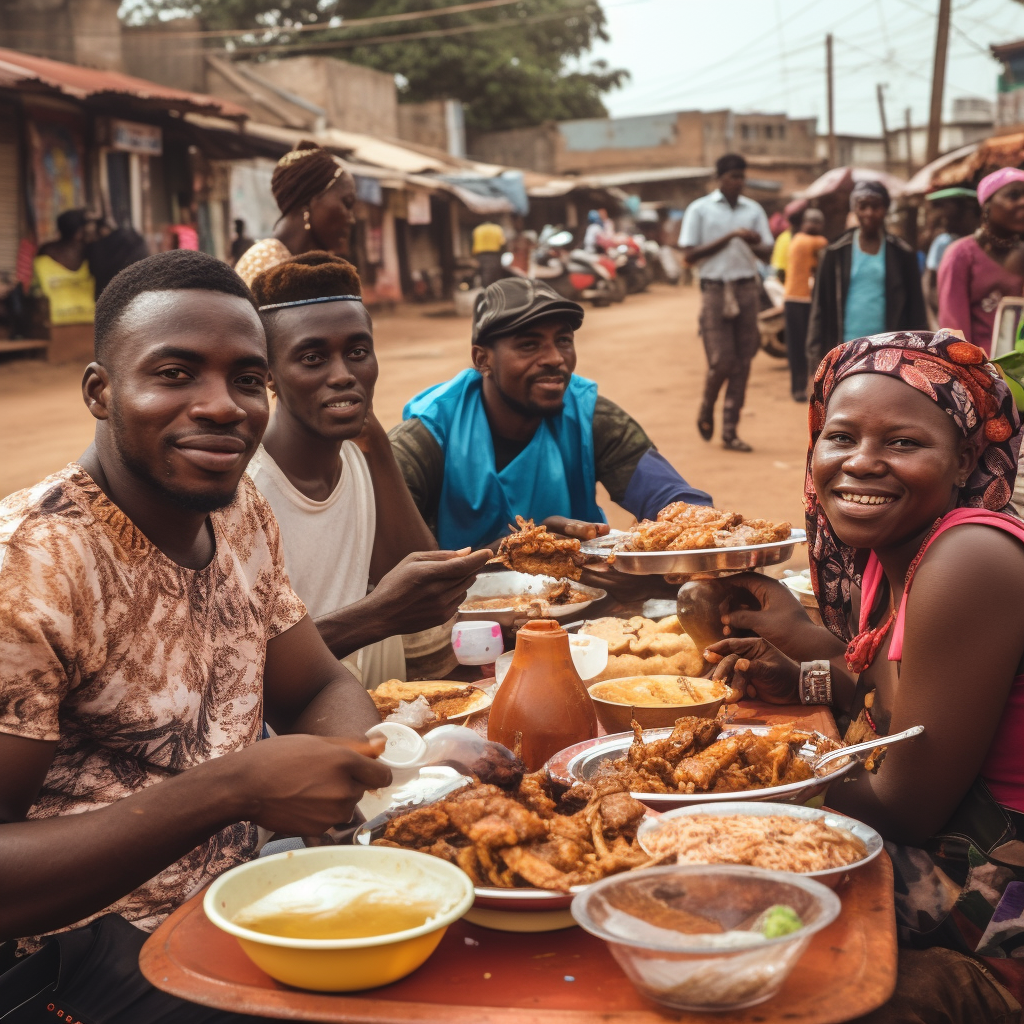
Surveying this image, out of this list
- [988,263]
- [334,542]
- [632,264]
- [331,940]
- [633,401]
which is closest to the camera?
[331,940]

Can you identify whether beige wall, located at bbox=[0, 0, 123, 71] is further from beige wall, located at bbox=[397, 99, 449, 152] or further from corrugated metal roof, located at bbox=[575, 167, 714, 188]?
corrugated metal roof, located at bbox=[575, 167, 714, 188]

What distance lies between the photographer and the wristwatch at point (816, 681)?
258 cm

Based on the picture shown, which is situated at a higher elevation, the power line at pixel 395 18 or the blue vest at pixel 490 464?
the power line at pixel 395 18

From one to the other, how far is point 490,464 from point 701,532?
1629 mm

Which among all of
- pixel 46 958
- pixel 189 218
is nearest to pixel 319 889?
pixel 46 958

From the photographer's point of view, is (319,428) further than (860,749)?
Yes

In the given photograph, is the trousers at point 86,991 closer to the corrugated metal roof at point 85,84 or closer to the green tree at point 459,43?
the corrugated metal roof at point 85,84

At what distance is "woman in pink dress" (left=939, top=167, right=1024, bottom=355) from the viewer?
6457mm

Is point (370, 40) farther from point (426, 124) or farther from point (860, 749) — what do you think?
point (860, 749)

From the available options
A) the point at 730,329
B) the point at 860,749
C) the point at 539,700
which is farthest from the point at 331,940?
the point at 730,329

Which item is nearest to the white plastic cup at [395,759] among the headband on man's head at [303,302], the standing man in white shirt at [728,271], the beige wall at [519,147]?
the headband on man's head at [303,302]

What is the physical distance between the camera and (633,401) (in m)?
14.0

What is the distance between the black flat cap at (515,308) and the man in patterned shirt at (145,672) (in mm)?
2060

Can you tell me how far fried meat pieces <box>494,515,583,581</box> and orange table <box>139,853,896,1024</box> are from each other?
4.72 ft
